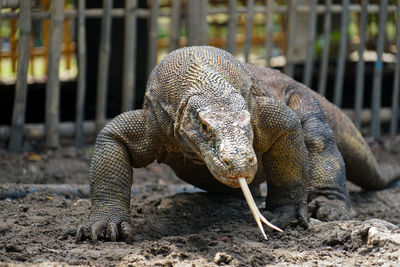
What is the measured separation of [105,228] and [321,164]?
1658 mm

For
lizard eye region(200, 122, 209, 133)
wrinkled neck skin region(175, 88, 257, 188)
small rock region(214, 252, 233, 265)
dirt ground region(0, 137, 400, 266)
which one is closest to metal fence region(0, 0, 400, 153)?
dirt ground region(0, 137, 400, 266)

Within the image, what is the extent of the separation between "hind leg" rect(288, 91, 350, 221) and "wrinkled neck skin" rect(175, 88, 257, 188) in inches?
48.7

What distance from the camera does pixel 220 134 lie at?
10.1ft

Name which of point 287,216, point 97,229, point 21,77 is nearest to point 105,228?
point 97,229

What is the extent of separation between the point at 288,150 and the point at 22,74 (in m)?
3.49

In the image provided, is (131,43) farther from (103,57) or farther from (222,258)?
(222,258)

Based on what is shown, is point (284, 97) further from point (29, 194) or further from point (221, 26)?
point (221, 26)

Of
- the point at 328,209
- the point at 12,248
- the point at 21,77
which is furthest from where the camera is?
the point at 21,77

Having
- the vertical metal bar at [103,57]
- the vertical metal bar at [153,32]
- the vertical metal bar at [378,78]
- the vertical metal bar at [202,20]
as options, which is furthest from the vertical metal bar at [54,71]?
the vertical metal bar at [378,78]

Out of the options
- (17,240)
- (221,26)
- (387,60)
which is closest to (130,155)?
(17,240)

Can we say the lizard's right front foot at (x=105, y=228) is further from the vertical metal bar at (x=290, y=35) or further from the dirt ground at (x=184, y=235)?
the vertical metal bar at (x=290, y=35)

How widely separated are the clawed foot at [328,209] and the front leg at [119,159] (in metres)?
1.21

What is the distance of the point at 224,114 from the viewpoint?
3.21 m

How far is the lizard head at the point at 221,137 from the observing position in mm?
2959
